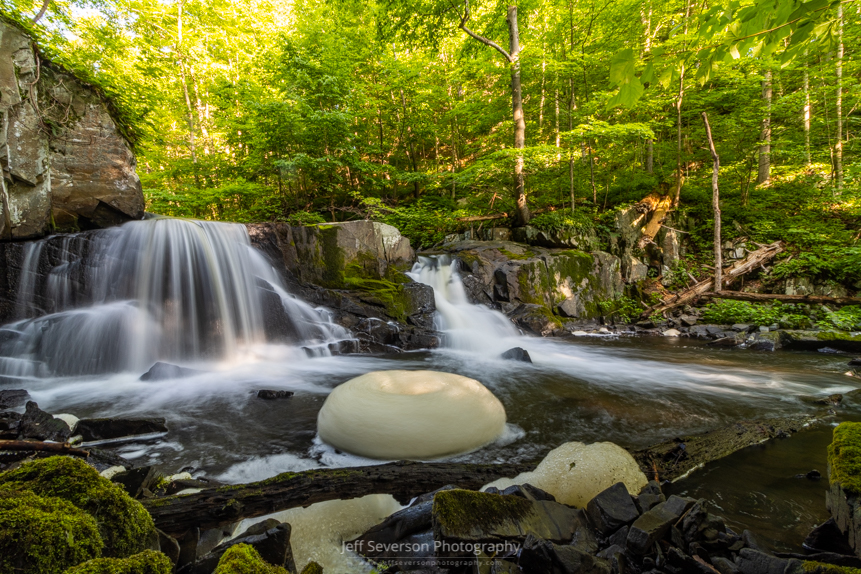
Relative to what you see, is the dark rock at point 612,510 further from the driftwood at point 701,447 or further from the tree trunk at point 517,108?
the tree trunk at point 517,108

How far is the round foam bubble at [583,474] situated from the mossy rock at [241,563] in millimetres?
1437

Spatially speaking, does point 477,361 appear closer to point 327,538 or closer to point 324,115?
point 327,538

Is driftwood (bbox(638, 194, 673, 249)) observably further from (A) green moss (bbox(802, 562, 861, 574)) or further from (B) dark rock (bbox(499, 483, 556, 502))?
(A) green moss (bbox(802, 562, 861, 574))

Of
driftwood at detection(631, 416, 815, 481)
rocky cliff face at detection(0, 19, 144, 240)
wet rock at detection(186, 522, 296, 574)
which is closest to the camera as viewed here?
wet rock at detection(186, 522, 296, 574)

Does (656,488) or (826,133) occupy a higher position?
(826,133)

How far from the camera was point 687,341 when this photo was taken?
9070 millimetres

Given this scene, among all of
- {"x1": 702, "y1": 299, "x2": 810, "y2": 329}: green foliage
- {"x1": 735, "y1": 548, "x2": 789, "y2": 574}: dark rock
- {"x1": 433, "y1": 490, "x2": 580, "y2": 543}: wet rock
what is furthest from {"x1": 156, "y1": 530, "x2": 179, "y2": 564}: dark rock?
{"x1": 702, "y1": 299, "x2": 810, "y2": 329}: green foliage

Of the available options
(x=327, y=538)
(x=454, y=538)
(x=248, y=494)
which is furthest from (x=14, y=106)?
(x=454, y=538)

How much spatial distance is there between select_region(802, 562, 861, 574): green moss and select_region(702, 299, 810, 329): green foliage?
1118cm

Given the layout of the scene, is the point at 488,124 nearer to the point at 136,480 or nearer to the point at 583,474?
the point at 583,474

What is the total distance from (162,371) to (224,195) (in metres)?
8.09

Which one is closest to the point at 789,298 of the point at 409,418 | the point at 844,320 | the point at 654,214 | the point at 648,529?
the point at 844,320

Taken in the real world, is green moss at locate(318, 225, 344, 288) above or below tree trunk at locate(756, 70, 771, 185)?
below

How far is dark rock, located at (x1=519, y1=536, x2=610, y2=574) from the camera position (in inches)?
50.0
